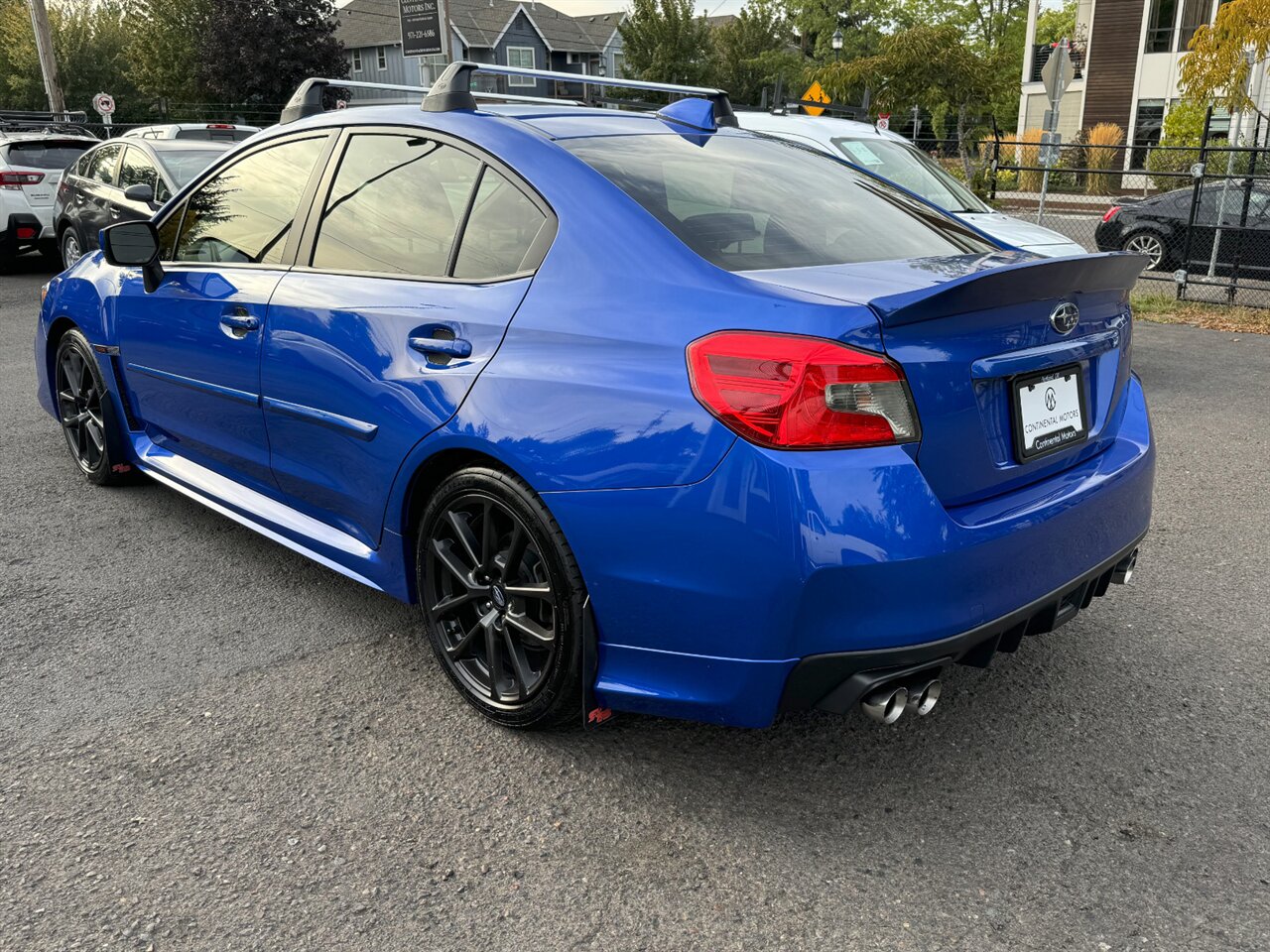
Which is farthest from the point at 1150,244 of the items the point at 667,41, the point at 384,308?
the point at 667,41

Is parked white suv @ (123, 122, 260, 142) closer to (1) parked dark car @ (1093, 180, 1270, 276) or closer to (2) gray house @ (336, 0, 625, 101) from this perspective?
(1) parked dark car @ (1093, 180, 1270, 276)

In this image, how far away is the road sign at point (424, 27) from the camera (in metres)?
19.9

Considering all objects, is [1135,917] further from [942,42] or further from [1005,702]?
[942,42]

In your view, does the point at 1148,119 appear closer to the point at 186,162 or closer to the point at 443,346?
the point at 186,162

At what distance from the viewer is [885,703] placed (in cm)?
240

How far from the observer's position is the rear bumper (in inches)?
87.4

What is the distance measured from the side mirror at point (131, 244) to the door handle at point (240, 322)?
63cm

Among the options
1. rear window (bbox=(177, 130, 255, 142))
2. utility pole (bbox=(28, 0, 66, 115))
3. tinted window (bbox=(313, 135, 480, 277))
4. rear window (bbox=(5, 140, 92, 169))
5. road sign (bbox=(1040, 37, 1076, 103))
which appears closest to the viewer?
tinted window (bbox=(313, 135, 480, 277))

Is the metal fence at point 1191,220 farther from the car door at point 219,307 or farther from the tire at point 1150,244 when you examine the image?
the car door at point 219,307

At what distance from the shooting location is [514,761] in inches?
113

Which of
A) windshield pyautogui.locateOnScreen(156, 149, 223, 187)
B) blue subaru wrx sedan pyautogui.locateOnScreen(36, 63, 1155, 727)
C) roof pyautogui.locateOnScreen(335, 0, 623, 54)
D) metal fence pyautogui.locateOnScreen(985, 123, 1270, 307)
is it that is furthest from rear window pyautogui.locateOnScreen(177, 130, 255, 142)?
roof pyautogui.locateOnScreen(335, 0, 623, 54)

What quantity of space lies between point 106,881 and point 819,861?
1.58m

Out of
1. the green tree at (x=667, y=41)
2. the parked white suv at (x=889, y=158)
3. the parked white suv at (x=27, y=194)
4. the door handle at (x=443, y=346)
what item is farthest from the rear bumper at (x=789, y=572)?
the green tree at (x=667, y=41)

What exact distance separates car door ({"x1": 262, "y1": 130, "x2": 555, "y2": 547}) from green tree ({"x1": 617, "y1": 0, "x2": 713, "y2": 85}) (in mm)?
56852
